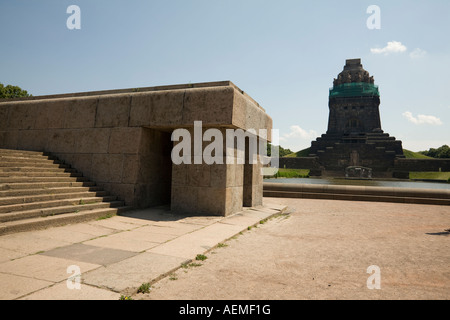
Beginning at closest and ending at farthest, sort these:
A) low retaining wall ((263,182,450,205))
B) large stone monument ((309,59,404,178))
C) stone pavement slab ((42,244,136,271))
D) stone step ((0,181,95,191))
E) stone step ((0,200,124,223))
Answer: stone pavement slab ((42,244,136,271)) < stone step ((0,200,124,223)) < stone step ((0,181,95,191)) < low retaining wall ((263,182,450,205)) < large stone monument ((309,59,404,178))

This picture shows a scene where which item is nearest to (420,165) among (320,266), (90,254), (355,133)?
(355,133)

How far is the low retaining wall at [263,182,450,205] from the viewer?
11.7m

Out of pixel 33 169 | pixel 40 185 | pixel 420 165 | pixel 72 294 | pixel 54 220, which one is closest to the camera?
pixel 72 294

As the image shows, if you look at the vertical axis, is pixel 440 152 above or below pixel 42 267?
above

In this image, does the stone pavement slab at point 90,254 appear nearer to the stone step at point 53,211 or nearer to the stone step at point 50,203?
the stone step at point 53,211

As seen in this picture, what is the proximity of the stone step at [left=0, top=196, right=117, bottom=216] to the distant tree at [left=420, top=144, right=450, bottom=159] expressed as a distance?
91283 mm

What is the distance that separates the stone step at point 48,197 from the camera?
5.43 m

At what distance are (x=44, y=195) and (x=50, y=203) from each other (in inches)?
11.0

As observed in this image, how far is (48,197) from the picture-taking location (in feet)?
20.4

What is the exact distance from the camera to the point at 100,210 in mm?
6695

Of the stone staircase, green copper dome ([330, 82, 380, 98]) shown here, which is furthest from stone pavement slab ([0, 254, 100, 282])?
green copper dome ([330, 82, 380, 98])

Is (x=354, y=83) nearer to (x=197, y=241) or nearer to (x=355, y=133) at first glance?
(x=355, y=133)

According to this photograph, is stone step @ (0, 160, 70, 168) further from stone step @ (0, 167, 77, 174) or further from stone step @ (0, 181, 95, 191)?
stone step @ (0, 181, 95, 191)
